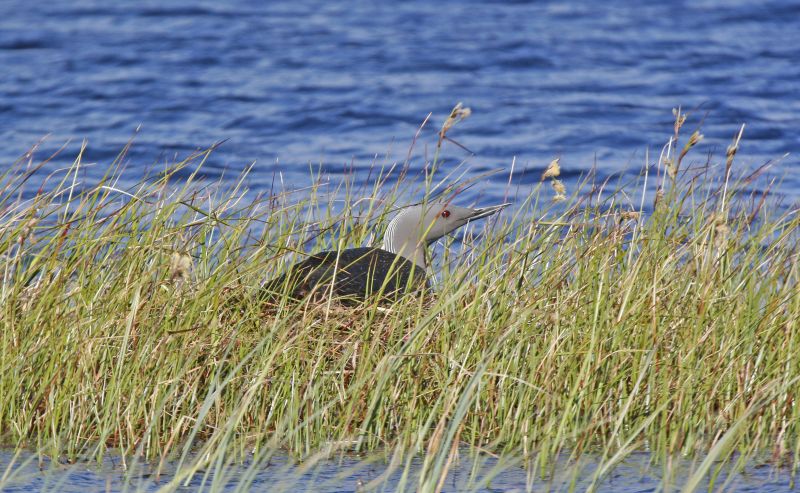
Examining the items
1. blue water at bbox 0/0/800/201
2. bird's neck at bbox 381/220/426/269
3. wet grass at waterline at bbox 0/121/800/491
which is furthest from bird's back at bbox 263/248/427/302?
blue water at bbox 0/0/800/201

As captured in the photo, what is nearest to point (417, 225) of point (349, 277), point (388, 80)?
point (349, 277)

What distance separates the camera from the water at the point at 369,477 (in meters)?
4.07

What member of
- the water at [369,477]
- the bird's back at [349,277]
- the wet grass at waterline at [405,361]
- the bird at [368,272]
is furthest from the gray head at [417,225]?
the water at [369,477]

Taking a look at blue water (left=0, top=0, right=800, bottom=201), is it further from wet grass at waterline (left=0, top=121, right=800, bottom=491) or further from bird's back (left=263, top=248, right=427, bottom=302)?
wet grass at waterline (left=0, top=121, right=800, bottom=491)

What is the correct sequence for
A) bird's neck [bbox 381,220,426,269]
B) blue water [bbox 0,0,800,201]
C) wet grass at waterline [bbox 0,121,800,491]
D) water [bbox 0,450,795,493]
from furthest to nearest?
blue water [bbox 0,0,800,201] < bird's neck [bbox 381,220,426,269] < wet grass at waterline [bbox 0,121,800,491] < water [bbox 0,450,795,493]

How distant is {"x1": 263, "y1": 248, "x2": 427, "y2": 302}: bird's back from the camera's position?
195 inches

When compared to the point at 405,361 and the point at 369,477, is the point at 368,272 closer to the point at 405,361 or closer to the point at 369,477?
the point at 405,361

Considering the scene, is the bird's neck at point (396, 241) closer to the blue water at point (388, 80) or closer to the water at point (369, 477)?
the water at point (369, 477)

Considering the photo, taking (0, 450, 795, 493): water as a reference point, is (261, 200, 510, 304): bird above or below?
above

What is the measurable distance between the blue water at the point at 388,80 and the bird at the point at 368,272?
4.06 m

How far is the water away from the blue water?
517cm

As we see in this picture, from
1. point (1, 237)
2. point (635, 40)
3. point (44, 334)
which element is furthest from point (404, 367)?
point (635, 40)

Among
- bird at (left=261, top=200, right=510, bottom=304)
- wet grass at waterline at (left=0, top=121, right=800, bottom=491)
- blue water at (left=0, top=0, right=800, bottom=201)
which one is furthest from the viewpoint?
blue water at (left=0, top=0, right=800, bottom=201)

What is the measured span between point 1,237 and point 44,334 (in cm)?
59
